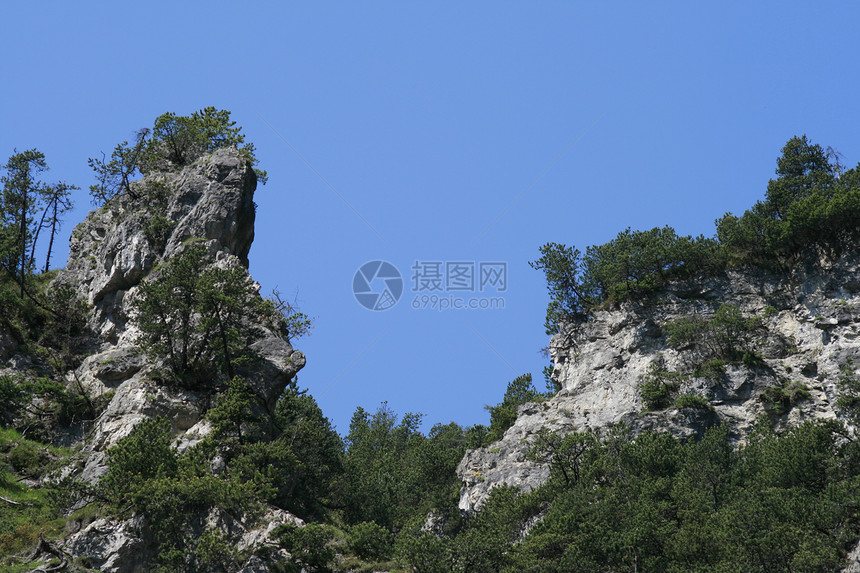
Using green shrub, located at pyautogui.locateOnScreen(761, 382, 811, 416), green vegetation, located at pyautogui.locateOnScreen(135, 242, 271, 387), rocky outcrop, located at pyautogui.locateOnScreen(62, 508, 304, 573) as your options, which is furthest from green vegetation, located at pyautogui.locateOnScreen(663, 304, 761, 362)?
rocky outcrop, located at pyautogui.locateOnScreen(62, 508, 304, 573)

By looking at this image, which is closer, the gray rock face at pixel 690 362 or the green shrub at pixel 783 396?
the green shrub at pixel 783 396

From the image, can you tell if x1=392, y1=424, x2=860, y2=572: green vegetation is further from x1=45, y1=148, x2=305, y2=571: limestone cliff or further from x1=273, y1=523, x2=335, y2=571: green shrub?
x1=45, y1=148, x2=305, y2=571: limestone cliff

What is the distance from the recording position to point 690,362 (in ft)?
198

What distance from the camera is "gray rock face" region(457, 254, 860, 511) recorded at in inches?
2164

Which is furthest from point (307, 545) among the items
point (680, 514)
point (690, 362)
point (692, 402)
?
point (690, 362)

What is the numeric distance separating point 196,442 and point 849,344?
1708 inches

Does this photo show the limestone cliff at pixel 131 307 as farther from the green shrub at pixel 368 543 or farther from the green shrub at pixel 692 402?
the green shrub at pixel 692 402

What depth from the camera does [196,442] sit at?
4300cm

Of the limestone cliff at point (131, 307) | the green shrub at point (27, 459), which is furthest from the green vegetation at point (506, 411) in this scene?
the green shrub at point (27, 459)

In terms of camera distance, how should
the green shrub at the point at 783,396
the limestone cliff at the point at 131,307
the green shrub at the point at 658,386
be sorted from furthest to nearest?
the green shrub at the point at 658,386 → the green shrub at the point at 783,396 → the limestone cliff at the point at 131,307

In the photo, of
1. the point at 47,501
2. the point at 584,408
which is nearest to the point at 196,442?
the point at 47,501

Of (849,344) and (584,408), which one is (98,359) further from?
(849,344)

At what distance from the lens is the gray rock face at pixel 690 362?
54969 mm

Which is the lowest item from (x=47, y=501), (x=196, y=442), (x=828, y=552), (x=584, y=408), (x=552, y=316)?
(x=828, y=552)
